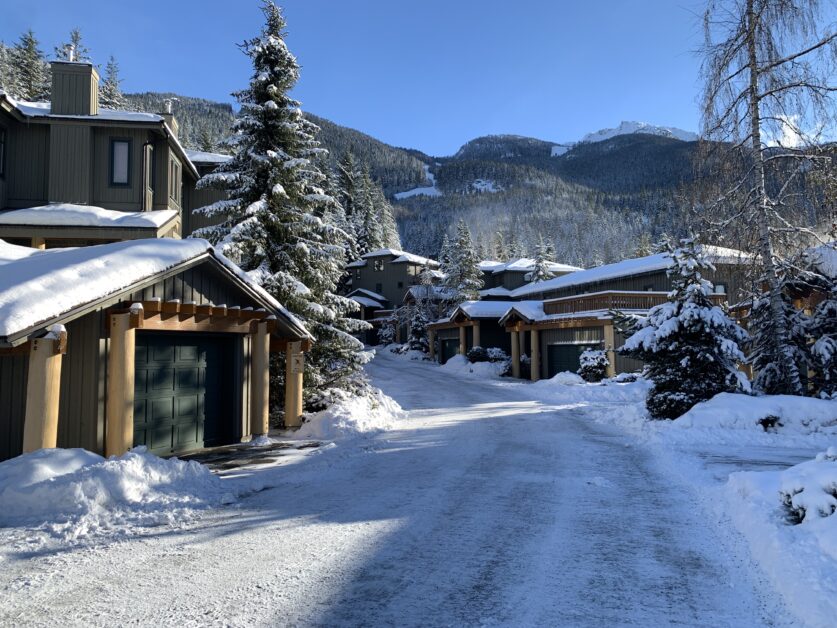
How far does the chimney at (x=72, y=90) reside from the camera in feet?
59.5

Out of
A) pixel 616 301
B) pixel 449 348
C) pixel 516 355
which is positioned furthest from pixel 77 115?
pixel 449 348

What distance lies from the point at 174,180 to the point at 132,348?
13360 millimetres

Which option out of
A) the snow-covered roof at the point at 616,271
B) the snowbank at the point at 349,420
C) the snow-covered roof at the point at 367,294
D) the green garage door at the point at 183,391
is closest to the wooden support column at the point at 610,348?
the snow-covered roof at the point at 616,271

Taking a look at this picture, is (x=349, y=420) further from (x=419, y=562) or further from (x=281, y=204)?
(x=419, y=562)

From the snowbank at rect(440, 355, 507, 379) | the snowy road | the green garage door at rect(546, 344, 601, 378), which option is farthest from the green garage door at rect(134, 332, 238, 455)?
the snowbank at rect(440, 355, 507, 379)

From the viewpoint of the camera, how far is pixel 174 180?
66.7ft

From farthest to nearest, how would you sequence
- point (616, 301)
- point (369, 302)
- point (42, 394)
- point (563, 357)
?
point (369, 302)
point (563, 357)
point (616, 301)
point (42, 394)

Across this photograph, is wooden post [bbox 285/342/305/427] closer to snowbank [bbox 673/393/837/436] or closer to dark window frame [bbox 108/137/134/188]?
snowbank [bbox 673/393/837/436]

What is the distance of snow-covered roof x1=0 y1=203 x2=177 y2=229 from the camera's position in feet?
53.0

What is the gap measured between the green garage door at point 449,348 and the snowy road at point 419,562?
31.7 metres

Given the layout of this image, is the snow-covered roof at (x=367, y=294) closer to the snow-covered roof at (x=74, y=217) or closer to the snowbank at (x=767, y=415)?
the snow-covered roof at (x=74, y=217)

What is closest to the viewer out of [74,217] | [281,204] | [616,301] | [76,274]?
[76,274]

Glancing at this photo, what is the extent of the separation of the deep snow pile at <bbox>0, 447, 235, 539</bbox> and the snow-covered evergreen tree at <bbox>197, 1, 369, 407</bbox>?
7.67 meters

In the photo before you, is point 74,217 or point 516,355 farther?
point 516,355
